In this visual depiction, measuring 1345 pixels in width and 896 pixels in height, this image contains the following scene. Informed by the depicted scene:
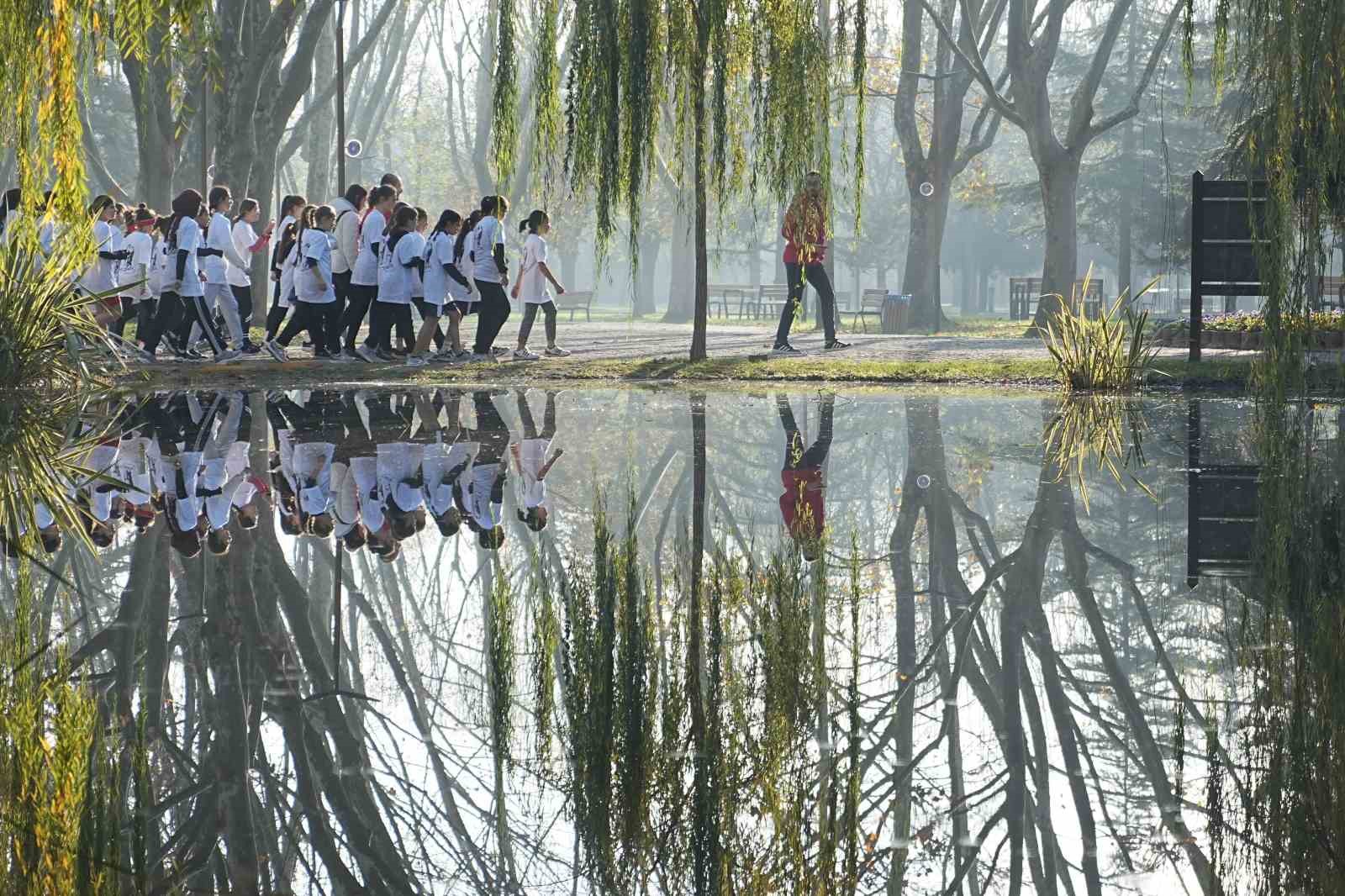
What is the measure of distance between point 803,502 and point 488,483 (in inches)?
76.7

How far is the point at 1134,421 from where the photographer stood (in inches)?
573

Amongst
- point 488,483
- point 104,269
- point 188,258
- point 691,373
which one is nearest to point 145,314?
point 104,269

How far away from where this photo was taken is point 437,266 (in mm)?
21312

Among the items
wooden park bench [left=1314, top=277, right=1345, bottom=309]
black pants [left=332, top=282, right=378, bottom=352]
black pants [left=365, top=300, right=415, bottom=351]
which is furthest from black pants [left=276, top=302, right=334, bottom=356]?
wooden park bench [left=1314, top=277, right=1345, bottom=309]

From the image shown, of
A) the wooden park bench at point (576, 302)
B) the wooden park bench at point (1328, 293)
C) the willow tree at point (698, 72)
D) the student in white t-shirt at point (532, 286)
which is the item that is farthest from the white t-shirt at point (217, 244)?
the wooden park bench at point (576, 302)

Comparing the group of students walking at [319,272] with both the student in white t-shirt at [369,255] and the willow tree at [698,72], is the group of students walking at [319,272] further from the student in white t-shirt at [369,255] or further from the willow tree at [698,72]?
the willow tree at [698,72]

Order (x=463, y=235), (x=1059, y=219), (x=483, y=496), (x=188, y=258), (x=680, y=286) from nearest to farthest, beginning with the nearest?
(x=483, y=496) → (x=188, y=258) → (x=463, y=235) → (x=1059, y=219) → (x=680, y=286)

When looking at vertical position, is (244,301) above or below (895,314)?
above

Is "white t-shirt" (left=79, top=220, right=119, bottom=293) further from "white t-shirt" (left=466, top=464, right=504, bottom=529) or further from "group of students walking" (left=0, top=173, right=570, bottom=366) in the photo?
"white t-shirt" (left=466, top=464, right=504, bottom=529)

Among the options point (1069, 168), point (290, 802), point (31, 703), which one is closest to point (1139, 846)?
point (290, 802)

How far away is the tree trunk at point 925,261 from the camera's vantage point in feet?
126

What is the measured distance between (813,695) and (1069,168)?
28.4m

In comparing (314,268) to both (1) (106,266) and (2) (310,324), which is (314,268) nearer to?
(2) (310,324)

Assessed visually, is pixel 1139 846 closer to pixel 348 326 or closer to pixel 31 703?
pixel 31 703
